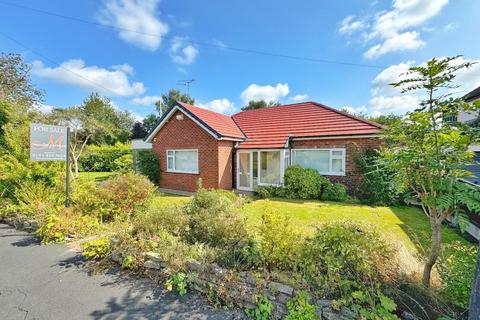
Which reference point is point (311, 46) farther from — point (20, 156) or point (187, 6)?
point (20, 156)

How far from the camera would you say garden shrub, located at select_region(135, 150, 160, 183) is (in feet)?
47.4

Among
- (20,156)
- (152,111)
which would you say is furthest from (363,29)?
(152,111)

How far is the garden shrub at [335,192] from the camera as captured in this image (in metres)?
10.4

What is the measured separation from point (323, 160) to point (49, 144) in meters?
11.5

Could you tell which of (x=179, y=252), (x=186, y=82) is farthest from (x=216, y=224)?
(x=186, y=82)

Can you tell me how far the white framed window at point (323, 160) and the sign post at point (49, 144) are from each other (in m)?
10.2

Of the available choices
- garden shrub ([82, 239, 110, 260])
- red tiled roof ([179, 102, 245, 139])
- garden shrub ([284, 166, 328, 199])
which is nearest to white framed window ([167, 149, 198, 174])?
red tiled roof ([179, 102, 245, 139])

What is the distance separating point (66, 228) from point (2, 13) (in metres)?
10.0

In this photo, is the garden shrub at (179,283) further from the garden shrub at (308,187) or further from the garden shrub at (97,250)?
the garden shrub at (308,187)

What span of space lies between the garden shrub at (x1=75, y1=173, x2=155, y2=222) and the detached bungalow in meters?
5.70

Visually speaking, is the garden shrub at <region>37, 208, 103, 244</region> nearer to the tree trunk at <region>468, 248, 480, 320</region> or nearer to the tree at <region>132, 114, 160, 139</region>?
the tree trunk at <region>468, 248, 480, 320</region>

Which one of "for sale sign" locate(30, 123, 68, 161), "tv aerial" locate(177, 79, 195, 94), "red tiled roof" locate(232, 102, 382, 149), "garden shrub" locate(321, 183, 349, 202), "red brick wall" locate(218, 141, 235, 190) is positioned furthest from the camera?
"tv aerial" locate(177, 79, 195, 94)

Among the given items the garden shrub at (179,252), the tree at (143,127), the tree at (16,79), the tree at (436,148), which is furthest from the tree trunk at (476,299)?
the tree at (143,127)

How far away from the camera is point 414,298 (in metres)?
2.95
